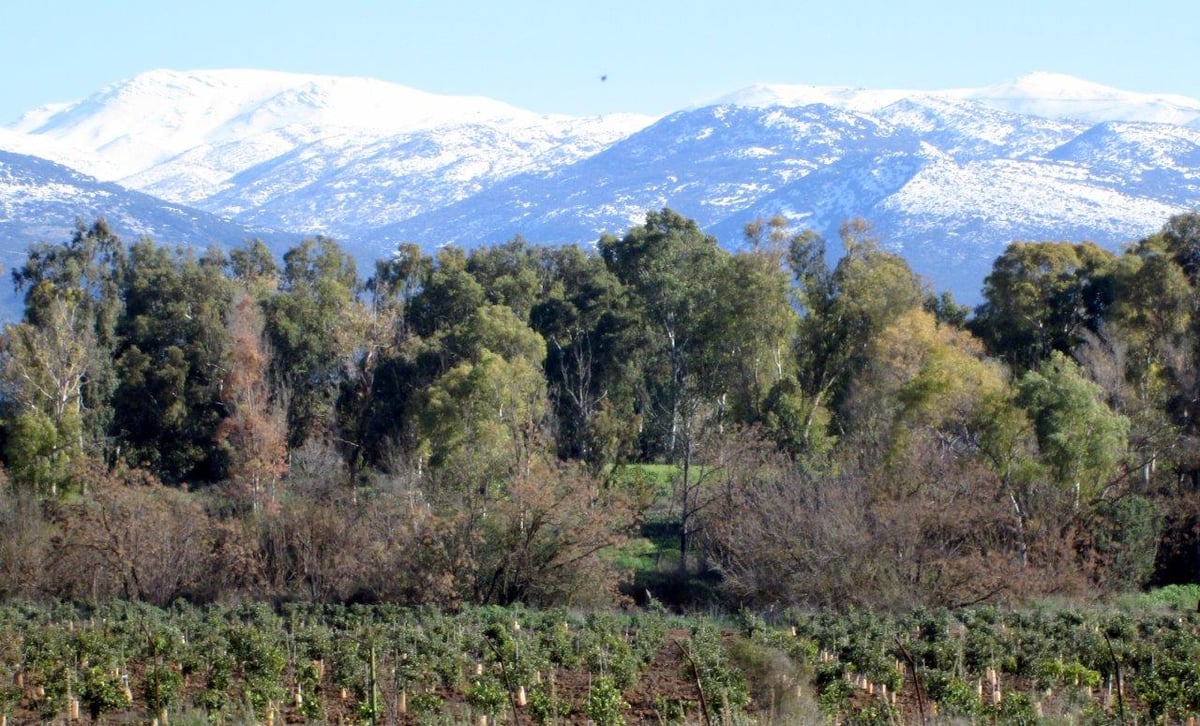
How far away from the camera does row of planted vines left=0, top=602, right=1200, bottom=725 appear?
15055 mm

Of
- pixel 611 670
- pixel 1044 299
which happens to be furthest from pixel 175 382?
pixel 611 670

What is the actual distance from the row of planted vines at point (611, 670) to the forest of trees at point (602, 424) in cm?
639

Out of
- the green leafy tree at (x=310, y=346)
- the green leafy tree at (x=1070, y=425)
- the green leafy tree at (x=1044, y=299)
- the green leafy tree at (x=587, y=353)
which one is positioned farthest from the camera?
the green leafy tree at (x=310, y=346)

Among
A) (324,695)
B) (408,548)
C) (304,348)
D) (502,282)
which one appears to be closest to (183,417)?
(304,348)

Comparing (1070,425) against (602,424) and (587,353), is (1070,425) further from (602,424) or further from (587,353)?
(587,353)

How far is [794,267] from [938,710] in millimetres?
36862

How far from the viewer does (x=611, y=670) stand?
1875cm

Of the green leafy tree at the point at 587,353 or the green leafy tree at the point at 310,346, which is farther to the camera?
the green leafy tree at the point at 310,346

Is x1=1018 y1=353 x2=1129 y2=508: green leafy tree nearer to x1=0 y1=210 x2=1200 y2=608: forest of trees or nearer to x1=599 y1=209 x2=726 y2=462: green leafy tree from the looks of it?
x1=0 y1=210 x2=1200 y2=608: forest of trees

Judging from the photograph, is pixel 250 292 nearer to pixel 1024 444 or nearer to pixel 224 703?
pixel 1024 444

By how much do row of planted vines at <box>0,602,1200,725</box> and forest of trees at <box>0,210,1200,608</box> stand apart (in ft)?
21.0

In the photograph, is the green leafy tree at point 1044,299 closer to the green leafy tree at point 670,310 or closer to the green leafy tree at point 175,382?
the green leafy tree at point 670,310

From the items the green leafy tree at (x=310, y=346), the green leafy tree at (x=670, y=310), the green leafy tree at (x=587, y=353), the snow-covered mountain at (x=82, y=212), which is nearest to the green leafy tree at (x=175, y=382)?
the green leafy tree at (x=310, y=346)

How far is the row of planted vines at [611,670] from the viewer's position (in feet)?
49.4
